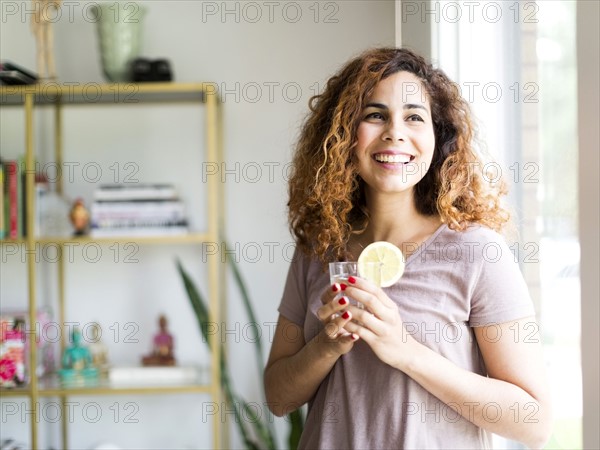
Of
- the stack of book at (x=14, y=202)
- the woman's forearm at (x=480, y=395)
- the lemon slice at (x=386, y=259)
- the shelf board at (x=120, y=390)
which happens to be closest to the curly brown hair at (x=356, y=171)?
the lemon slice at (x=386, y=259)

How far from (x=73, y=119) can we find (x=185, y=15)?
0.59m

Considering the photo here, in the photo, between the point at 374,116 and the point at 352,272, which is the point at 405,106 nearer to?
the point at 374,116

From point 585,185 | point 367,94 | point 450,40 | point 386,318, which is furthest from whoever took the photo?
point 450,40

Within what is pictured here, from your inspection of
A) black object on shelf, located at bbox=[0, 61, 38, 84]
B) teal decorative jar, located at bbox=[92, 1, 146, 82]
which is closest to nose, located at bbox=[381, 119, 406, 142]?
teal decorative jar, located at bbox=[92, 1, 146, 82]

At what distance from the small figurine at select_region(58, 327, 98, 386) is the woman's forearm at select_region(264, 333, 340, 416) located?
141 centimetres

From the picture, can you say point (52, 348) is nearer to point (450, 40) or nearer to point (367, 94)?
point (450, 40)

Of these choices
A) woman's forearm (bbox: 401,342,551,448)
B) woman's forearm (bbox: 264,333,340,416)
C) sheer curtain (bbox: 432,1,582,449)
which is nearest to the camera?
woman's forearm (bbox: 401,342,551,448)

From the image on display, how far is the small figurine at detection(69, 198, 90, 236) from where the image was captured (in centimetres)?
288

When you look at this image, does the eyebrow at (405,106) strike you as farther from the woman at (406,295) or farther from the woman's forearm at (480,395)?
the woman's forearm at (480,395)

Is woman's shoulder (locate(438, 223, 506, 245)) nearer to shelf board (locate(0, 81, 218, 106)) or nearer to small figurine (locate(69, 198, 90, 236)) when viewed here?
shelf board (locate(0, 81, 218, 106))

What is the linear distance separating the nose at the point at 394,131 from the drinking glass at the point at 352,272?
0.22 metres

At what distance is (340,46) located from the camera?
313 centimetres

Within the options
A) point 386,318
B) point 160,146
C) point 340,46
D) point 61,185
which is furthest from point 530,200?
point 61,185

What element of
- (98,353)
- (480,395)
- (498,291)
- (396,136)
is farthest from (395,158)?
(98,353)
